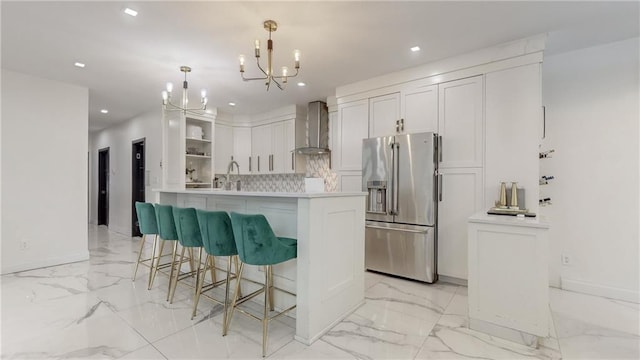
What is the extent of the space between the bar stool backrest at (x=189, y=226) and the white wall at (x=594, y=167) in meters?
3.72

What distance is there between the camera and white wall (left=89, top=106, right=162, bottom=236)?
17.5 feet

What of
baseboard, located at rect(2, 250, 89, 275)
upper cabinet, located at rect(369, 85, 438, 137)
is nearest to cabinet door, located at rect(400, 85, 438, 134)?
upper cabinet, located at rect(369, 85, 438, 137)

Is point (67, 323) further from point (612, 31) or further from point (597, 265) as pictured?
point (612, 31)

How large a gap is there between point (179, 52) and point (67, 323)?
271 centimetres

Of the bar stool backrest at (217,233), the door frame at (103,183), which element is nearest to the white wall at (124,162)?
the door frame at (103,183)

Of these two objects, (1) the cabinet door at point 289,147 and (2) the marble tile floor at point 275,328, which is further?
(1) the cabinet door at point 289,147

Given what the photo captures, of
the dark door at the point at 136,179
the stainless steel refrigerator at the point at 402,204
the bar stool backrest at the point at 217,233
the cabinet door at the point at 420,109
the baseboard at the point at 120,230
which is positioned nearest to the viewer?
the bar stool backrest at the point at 217,233

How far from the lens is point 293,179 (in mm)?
5664

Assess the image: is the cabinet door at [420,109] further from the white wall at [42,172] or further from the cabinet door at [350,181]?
the white wall at [42,172]

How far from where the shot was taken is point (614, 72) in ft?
9.61

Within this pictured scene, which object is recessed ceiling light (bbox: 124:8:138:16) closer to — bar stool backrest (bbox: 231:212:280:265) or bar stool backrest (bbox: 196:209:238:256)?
bar stool backrest (bbox: 196:209:238:256)

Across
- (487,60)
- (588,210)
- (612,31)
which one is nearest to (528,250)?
(588,210)

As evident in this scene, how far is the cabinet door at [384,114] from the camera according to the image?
3707mm

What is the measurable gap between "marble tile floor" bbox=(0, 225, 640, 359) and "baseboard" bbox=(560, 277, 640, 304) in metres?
0.11
